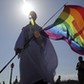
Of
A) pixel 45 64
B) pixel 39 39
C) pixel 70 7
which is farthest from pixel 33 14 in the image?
pixel 70 7

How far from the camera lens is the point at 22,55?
10.8 metres

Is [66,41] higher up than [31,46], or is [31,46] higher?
[66,41]

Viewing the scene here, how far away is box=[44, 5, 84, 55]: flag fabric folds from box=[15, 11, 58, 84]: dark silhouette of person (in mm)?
1694

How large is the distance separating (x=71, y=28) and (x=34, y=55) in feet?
11.0

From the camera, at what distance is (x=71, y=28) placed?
13875mm

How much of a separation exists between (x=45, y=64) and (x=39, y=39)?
2.36 feet

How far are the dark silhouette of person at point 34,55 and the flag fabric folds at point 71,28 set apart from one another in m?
1.69

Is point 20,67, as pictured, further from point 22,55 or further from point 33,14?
point 33,14

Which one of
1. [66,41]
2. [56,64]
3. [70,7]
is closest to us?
[56,64]

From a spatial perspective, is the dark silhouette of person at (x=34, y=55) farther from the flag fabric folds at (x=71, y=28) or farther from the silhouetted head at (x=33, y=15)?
the flag fabric folds at (x=71, y=28)

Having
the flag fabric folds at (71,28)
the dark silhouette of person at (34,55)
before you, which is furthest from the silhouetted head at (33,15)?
the flag fabric folds at (71,28)

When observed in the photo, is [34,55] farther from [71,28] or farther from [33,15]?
[71,28]

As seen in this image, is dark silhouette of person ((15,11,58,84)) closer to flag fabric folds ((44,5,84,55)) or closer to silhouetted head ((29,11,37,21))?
silhouetted head ((29,11,37,21))

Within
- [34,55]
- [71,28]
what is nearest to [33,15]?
Answer: [34,55]
